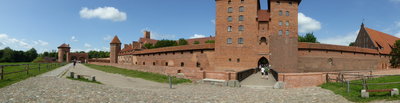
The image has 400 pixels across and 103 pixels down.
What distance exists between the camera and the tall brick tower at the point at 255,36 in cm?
2530

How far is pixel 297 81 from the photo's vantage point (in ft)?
39.6

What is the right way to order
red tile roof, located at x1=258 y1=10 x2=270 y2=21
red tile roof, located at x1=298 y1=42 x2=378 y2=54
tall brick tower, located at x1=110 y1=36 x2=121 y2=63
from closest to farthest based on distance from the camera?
1. red tile roof, located at x1=258 y1=10 x2=270 y2=21
2. red tile roof, located at x1=298 y1=42 x2=378 y2=54
3. tall brick tower, located at x1=110 y1=36 x2=121 y2=63

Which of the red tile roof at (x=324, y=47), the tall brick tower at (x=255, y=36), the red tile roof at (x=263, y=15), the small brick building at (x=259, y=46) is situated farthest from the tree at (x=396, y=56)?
the red tile roof at (x=263, y=15)

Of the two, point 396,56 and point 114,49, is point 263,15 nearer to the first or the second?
point 396,56

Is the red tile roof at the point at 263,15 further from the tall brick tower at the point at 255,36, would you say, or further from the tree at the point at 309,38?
the tree at the point at 309,38

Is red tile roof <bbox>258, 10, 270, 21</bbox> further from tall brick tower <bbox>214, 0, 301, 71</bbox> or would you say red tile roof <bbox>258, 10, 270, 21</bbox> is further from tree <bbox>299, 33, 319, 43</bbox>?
tree <bbox>299, 33, 319, 43</bbox>

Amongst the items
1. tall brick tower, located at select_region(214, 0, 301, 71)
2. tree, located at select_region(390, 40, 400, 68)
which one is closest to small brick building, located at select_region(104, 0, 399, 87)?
tall brick tower, located at select_region(214, 0, 301, 71)

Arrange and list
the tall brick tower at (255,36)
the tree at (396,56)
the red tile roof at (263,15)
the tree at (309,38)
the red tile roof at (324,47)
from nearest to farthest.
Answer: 1. the tall brick tower at (255,36)
2. the red tile roof at (263,15)
3. the red tile roof at (324,47)
4. the tree at (396,56)
5. the tree at (309,38)

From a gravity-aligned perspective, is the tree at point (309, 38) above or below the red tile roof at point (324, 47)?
above

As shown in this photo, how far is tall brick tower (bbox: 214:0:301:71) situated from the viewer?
83.0 feet

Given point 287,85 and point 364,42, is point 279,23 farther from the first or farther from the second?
point 364,42

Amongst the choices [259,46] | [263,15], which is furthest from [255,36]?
[263,15]

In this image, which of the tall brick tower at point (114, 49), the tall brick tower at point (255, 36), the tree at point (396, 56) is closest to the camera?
the tall brick tower at point (255, 36)

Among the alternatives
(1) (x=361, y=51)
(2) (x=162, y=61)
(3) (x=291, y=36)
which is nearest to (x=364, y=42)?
(1) (x=361, y=51)
